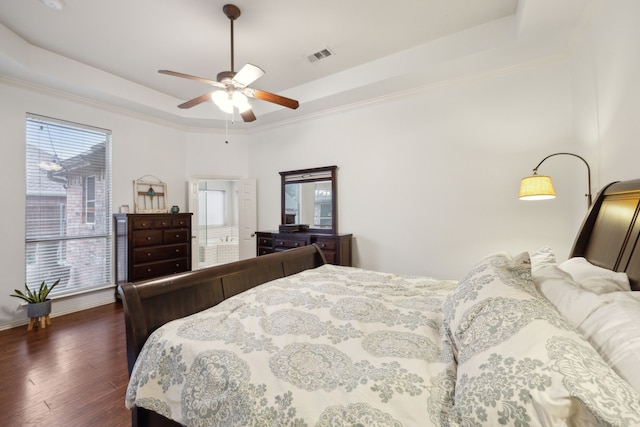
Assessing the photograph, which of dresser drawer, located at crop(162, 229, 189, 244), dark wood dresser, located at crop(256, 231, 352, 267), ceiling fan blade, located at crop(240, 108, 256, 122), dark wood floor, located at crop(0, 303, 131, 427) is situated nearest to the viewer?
dark wood floor, located at crop(0, 303, 131, 427)

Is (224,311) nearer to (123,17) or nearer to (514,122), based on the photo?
(123,17)

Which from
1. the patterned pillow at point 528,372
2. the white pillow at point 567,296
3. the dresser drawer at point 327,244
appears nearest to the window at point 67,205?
the dresser drawer at point 327,244

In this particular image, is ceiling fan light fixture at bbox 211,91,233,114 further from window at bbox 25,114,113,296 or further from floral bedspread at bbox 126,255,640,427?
window at bbox 25,114,113,296

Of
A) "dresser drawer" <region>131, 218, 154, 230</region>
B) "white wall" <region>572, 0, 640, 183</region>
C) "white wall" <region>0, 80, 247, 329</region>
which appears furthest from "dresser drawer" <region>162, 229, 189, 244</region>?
"white wall" <region>572, 0, 640, 183</region>

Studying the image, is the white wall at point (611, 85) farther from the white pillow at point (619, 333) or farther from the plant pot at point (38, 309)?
the plant pot at point (38, 309)

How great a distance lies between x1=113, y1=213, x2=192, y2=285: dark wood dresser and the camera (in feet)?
12.5

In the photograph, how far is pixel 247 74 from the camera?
2258mm

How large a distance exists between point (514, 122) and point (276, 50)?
9.51 ft

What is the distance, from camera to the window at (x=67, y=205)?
3.39 metres

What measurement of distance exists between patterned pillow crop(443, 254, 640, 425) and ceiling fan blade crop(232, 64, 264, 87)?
225cm

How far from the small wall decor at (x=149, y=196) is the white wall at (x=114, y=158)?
0.29ft

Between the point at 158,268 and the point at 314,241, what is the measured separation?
8.10 feet

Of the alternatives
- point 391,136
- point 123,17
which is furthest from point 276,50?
point 391,136

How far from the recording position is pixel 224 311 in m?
1.49
